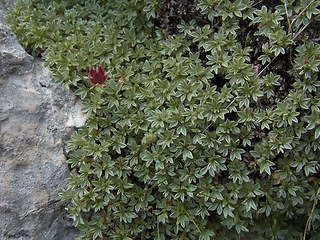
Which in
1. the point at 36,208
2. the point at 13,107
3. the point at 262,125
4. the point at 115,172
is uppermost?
the point at 262,125

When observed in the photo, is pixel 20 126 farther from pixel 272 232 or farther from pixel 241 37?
pixel 272 232

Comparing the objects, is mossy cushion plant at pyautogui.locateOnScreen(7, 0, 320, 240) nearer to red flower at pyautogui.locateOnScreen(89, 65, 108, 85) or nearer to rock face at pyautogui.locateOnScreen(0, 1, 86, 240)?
red flower at pyautogui.locateOnScreen(89, 65, 108, 85)

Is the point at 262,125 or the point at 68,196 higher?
the point at 262,125

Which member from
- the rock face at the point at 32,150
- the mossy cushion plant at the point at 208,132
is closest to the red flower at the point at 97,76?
the mossy cushion plant at the point at 208,132

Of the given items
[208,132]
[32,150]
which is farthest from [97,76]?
[208,132]

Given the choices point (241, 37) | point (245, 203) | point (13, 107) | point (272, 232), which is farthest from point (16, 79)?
point (272, 232)

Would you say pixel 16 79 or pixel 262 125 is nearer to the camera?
pixel 262 125

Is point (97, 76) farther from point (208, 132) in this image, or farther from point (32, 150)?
point (208, 132)
